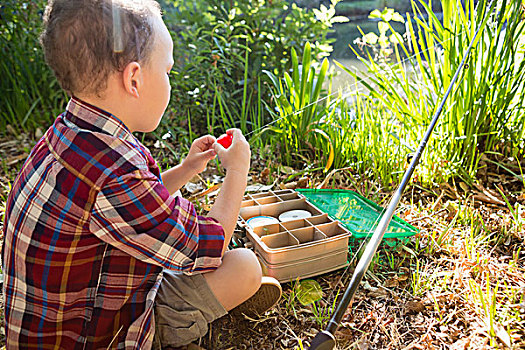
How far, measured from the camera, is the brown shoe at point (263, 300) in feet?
3.85

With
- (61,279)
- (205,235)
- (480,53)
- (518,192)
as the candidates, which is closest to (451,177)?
(518,192)

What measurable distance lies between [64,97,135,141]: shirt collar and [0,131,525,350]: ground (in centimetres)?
59

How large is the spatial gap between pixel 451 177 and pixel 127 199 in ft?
4.75

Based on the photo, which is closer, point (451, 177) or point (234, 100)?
point (451, 177)

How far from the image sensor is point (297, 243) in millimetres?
1350

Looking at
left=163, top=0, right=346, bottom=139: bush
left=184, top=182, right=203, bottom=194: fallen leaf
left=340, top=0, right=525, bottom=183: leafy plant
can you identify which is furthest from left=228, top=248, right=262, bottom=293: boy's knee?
left=163, top=0, right=346, bottom=139: bush

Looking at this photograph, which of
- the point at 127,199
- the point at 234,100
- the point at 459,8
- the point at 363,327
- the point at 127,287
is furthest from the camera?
the point at 234,100

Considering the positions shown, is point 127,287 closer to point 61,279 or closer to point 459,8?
point 61,279

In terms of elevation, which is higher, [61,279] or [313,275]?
[61,279]

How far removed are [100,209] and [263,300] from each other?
0.54 meters

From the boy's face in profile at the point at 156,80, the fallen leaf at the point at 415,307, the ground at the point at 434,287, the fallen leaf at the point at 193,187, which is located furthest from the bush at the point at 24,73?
the fallen leaf at the point at 415,307

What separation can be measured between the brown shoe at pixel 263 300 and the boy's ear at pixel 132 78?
0.55m

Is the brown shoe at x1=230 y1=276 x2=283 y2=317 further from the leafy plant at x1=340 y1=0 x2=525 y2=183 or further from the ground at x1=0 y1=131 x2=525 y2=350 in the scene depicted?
the leafy plant at x1=340 y1=0 x2=525 y2=183

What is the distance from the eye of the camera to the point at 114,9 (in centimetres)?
88
